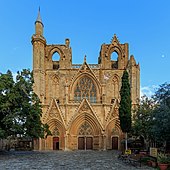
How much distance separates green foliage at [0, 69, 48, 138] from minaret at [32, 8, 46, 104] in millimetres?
12864

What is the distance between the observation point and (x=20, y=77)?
93.2 feet

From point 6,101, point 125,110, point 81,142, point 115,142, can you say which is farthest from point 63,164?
point 115,142

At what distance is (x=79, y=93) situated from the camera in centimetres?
4412

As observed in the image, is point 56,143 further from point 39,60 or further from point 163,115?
point 163,115

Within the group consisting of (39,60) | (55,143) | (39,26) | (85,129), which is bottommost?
(55,143)

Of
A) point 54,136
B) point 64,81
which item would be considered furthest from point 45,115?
point 64,81

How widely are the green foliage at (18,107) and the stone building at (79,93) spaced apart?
12.1 metres

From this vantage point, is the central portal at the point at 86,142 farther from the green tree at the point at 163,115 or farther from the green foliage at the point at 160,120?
the green tree at the point at 163,115

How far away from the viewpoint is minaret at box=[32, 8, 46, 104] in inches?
1656

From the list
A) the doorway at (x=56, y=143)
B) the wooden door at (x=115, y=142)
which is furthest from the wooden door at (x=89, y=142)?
the doorway at (x=56, y=143)

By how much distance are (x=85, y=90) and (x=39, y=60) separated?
32.1 ft

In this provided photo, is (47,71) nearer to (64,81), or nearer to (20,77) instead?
(64,81)

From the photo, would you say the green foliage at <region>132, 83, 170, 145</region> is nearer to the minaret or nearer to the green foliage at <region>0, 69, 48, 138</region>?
the green foliage at <region>0, 69, 48, 138</region>

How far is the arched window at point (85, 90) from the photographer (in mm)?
43906
